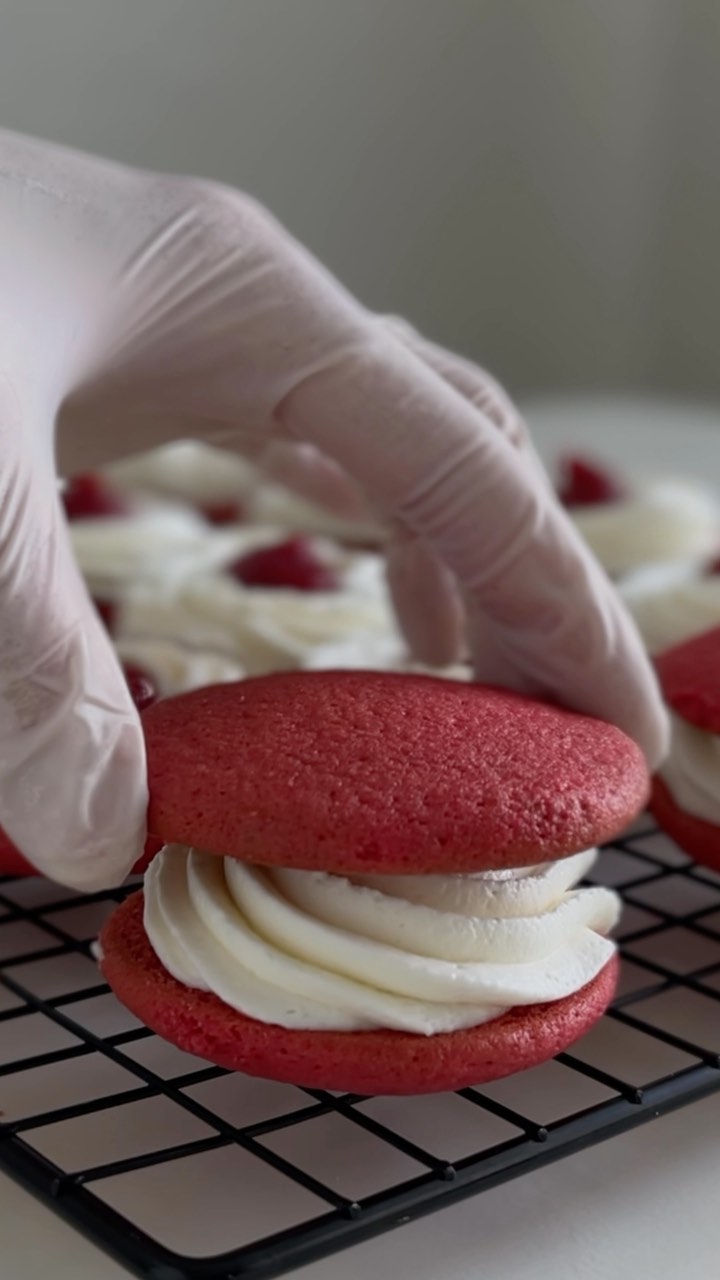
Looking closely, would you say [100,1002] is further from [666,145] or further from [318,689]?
[666,145]

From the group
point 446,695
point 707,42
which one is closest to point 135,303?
point 446,695

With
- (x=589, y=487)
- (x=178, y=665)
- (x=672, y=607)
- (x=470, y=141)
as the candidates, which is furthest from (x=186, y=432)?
(x=470, y=141)

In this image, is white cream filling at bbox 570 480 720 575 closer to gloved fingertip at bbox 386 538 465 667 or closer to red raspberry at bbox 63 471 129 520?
red raspberry at bbox 63 471 129 520

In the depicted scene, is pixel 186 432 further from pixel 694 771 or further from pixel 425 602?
pixel 694 771

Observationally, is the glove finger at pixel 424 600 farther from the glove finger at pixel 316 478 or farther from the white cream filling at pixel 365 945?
the white cream filling at pixel 365 945

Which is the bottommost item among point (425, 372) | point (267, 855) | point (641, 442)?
point (641, 442)

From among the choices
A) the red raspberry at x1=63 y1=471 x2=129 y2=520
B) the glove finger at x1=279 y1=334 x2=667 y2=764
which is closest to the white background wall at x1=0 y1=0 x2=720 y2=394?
the red raspberry at x1=63 y1=471 x2=129 y2=520
